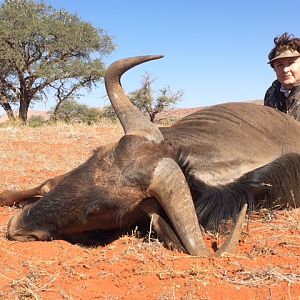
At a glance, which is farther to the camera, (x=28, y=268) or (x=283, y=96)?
(x=283, y=96)

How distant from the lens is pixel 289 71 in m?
6.20

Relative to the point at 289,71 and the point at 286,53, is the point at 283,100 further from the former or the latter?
the point at 286,53

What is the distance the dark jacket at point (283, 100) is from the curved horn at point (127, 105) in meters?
2.69

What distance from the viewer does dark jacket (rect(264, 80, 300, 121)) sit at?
19.5ft

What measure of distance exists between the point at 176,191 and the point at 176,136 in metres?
0.96

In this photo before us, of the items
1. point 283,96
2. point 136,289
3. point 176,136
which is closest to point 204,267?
point 136,289

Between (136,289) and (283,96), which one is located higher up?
(283,96)

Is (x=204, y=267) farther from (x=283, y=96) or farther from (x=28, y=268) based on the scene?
(x=283, y=96)

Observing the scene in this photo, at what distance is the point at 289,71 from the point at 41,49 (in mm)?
19302

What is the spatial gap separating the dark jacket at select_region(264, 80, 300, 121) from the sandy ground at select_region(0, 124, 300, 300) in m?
2.08

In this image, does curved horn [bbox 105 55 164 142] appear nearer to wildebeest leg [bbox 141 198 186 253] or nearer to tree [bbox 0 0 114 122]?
wildebeest leg [bbox 141 198 186 253]

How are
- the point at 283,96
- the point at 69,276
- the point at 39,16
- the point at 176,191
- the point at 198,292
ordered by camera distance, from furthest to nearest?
the point at 39,16 → the point at 283,96 → the point at 176,191 → the point at 69,276 → the point at 198,292

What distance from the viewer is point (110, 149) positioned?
11.5 ft

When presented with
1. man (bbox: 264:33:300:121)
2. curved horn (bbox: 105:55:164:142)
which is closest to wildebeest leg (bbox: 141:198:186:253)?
curved horn (bbox: 105:55:164:142)
